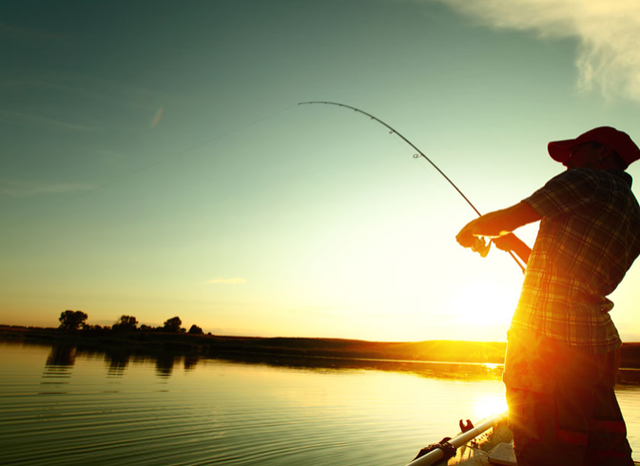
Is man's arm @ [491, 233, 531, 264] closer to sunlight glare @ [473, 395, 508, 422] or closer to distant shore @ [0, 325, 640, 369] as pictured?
sunlight glare @ [473, 395, 508, 422]

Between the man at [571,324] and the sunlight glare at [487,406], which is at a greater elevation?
the man at [571,324]

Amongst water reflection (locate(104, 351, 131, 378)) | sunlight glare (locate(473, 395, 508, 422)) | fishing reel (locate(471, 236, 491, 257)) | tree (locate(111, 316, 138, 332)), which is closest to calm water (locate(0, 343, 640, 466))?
sunlight glare (locate(473, 395, 508, 422))

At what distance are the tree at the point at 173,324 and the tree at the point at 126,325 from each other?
11.8m

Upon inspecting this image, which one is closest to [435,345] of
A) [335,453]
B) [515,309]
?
[335,453]

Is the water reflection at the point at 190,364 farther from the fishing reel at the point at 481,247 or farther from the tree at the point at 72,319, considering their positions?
the tree at the point at 72,319

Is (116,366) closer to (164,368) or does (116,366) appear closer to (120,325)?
(164,368)

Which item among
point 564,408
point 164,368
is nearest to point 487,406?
point 564,408

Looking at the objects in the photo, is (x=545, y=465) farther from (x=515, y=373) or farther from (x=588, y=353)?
(x=588, y=353)

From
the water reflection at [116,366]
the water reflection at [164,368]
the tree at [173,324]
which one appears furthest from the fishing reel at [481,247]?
the tree at [173,324]

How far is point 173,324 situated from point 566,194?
159 meters

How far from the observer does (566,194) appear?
2412 millimetres

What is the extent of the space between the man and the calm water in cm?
947

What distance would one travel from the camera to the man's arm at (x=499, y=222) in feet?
8.29

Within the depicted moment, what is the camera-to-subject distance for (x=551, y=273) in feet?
7.97
